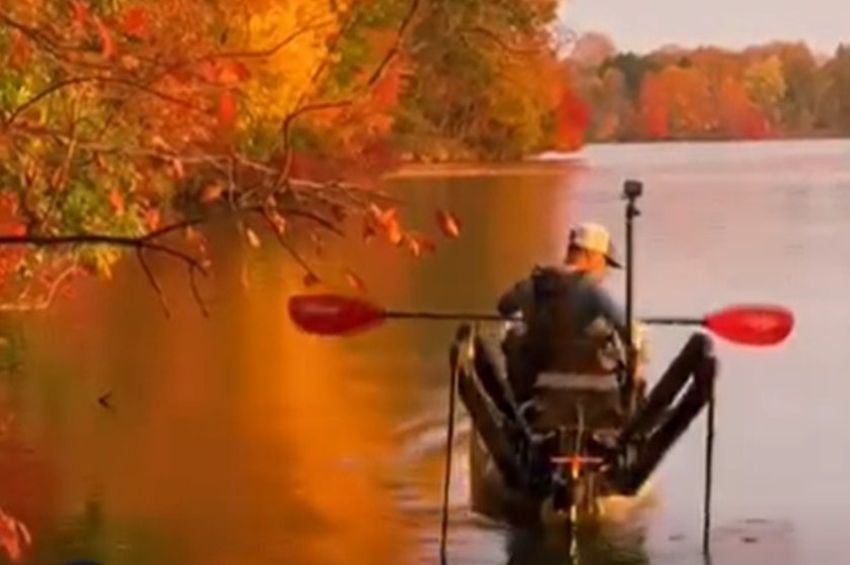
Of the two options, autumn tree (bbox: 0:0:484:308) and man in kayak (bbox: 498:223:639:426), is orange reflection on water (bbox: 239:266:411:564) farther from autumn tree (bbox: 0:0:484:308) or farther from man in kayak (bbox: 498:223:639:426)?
autumn tree (bbox: 0:0:484:308)

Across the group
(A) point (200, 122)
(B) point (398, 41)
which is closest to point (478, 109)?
(A) point (200, 122)

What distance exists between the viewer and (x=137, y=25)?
348 inches

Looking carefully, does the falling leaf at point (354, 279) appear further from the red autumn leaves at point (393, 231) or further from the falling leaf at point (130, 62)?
the falling leaf at point (130, 62)

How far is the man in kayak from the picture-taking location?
1224 cm

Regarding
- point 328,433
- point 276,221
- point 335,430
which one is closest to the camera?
point 276,221

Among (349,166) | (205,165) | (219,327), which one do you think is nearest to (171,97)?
(205,165)

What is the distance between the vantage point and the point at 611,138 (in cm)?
11100

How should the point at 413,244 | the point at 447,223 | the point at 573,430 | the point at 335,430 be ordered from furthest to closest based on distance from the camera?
the point at 335,430
the point at 573,430
the point at 413,244
the point at 447,223

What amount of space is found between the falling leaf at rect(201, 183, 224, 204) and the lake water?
137 cm

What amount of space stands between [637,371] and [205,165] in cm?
694

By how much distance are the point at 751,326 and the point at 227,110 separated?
652cm

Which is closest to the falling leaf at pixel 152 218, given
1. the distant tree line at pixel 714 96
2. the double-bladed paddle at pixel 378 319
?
the double-bladed paddle at pixel 378 319

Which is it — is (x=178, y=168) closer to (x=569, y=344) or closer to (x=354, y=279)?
(x=354, y=279)

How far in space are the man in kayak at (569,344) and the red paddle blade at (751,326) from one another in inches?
20.1
